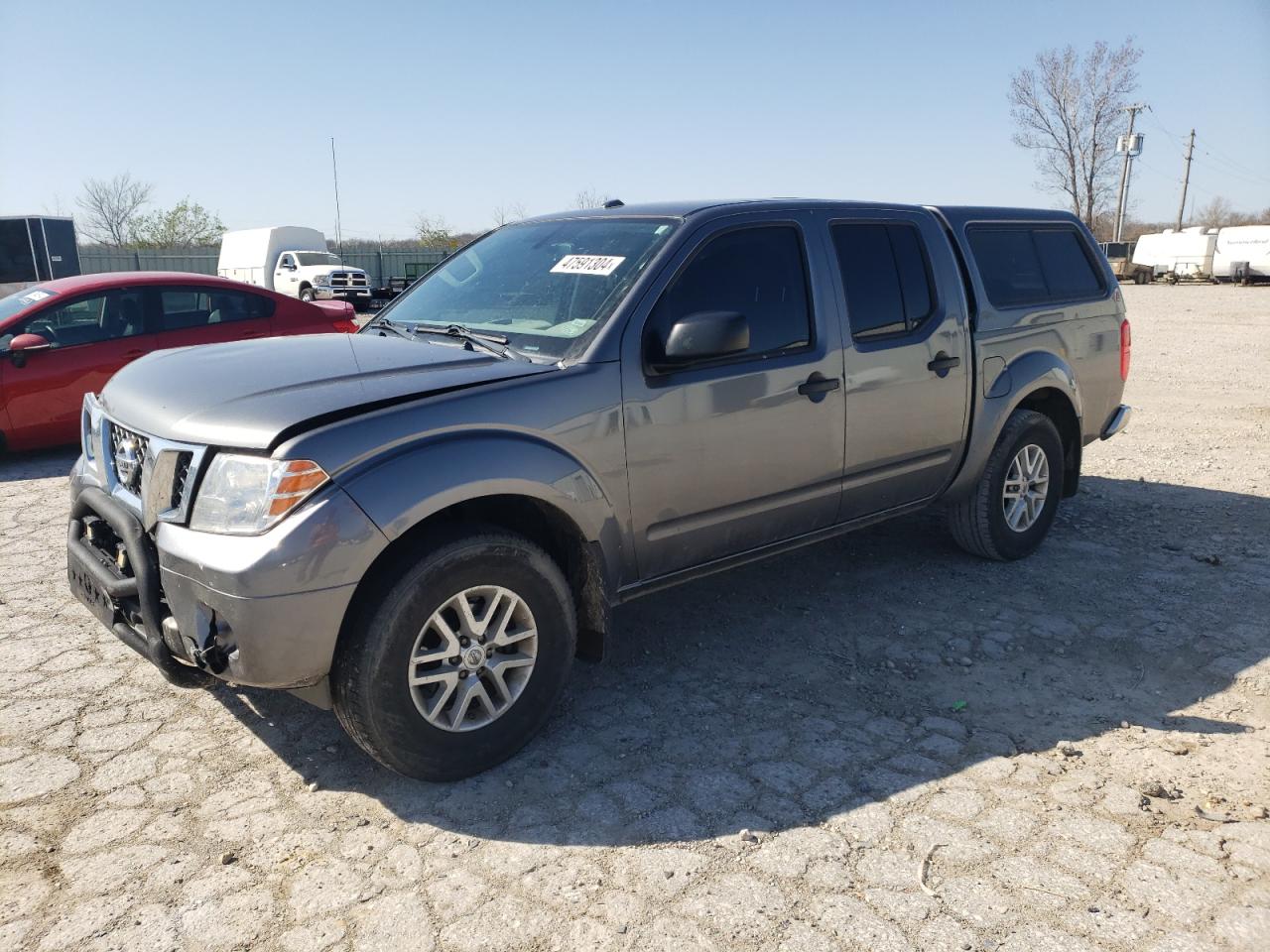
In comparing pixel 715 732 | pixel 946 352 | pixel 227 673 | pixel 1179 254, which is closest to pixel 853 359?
pixel 946 352

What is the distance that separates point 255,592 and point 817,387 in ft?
7.89

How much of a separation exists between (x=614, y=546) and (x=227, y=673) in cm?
137

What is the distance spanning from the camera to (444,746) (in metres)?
3.16

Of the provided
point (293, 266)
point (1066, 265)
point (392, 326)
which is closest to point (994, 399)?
point (1066, 265)

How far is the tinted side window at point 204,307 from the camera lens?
27.3 ft

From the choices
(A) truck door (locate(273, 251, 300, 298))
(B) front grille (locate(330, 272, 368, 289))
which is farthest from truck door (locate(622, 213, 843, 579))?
(A) truck door (locate(273, 251, 300, 298))

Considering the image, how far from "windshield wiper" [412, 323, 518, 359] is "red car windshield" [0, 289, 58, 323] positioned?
17.9ft

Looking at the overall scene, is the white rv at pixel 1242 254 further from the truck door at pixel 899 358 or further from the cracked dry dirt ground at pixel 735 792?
the truck door at pixel 899 358

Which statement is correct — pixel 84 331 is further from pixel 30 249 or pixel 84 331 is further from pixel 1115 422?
pixel 30 249

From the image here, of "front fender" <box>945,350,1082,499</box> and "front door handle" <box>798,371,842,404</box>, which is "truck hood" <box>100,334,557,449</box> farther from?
"front fender" <box>945,350,1082,499</box>

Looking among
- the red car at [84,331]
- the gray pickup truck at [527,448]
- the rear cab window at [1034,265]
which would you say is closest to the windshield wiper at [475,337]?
the gray pickup truck at [527,448]

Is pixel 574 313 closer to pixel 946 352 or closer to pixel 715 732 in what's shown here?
pixel 715 732

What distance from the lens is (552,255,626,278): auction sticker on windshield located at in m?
3.83

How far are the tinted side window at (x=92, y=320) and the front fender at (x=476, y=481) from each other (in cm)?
627
